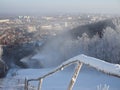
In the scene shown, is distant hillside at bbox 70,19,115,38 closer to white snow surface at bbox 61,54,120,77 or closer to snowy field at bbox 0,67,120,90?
snowy field at bbox 0,67,120,90

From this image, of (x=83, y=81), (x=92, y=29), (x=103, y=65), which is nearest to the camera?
(x=103, y=65)

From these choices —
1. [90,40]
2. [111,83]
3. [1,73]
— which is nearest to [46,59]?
[90,40]

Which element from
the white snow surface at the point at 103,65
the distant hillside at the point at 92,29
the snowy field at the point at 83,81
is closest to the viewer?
the white snow surface at the point at 103,65

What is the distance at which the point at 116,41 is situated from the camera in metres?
24.3

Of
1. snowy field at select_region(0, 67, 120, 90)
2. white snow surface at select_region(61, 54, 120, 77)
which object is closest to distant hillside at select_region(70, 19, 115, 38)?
snowy field at select_region(0, 67, 120, 90)

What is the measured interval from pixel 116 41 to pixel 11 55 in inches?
454

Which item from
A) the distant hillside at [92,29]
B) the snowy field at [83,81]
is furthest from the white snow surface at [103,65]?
the distant hillside at [92,29]

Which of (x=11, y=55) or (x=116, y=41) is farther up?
(x=116, y=41)

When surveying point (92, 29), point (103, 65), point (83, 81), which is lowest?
point (83, 81)

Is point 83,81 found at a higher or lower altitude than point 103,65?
lower

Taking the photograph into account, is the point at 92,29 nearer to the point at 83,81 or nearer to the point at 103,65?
the point at 83,81

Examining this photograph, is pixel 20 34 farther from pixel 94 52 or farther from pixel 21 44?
pixel 94 52

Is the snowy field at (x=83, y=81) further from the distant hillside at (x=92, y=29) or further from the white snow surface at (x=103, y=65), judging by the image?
the white snow surface at (x=103, y=65)

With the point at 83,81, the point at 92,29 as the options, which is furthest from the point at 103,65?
the point at 92,29
